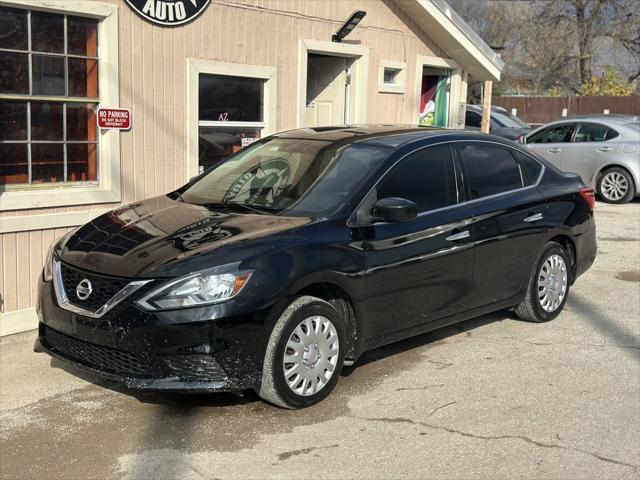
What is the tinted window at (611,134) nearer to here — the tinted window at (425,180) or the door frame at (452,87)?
the door frame at (452,87)

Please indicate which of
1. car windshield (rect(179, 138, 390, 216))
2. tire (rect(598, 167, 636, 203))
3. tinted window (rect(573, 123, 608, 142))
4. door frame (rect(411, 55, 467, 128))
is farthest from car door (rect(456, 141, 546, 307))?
tinted window (rect(573, 123, 608, 142))

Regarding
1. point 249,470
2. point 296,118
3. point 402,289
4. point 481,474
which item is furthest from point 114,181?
point 481,474

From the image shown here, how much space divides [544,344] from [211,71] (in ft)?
13.8

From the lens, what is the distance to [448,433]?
180 inches

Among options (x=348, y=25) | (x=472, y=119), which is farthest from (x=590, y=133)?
(x=348, y=25)

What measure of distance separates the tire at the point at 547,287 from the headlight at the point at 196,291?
10.2 ft

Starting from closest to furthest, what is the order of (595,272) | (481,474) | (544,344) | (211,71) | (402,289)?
1. (481,474)
2. (402,289)
3. (544,344)
4. (211,71)
5. (595,272)

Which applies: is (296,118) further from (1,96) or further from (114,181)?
(1,96)

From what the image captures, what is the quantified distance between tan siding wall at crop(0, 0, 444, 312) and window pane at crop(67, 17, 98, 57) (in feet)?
0.78

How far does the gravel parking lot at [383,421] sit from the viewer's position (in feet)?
13.6

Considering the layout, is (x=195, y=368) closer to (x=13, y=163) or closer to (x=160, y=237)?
(x=160, y=237)

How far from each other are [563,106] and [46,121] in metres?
27.3

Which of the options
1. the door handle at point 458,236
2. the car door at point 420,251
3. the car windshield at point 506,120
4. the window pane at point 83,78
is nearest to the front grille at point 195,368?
the car door at point 420,251

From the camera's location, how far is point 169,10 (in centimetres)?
748
